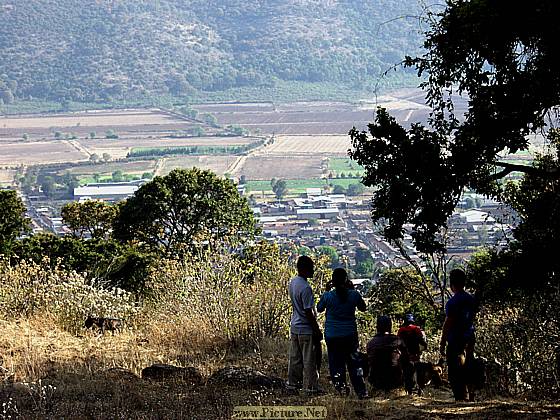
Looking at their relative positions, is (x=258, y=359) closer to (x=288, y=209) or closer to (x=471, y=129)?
(x=471, y=129)

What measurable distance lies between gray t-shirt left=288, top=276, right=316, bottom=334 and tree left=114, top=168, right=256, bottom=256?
52.6ft

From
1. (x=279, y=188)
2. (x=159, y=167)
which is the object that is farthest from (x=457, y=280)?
(x=159, y=167)

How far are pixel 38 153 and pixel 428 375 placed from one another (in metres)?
97.6

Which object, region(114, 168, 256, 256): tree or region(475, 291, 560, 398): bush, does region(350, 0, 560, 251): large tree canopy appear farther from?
region(114, 168, 256, 256): tree

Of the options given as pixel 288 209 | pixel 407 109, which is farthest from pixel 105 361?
pixel 407 109

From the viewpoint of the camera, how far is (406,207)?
851cm

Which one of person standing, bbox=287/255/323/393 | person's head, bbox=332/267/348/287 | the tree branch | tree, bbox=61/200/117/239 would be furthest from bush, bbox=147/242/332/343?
tree, bbox=61/200/117/239

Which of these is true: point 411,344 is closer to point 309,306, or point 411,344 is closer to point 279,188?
point 309,306

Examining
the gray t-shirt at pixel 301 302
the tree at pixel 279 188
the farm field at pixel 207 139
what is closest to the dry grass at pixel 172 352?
the gray t-shirt at pixel 301 302

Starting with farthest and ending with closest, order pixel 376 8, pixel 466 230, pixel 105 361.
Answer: pixel 376 8, pixel 466 230, pixel 105 361

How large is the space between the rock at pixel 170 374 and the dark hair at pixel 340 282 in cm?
171

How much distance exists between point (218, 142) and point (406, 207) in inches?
4055

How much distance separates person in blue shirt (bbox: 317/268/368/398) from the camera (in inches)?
342

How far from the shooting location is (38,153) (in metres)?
102
